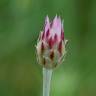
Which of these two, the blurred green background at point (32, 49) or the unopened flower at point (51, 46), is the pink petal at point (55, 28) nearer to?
the unopened flower at point (51, 46)

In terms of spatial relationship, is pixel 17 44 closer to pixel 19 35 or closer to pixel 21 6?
pixel 19 35

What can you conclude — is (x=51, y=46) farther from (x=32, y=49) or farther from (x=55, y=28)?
(x=32, y=49)

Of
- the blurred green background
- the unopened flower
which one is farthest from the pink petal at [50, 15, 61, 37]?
the blurred green background

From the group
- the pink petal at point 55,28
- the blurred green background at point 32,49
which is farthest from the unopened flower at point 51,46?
the blurred green background at point 32,49

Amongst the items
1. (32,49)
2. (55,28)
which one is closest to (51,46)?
(55,28)

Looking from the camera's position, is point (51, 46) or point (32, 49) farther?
point (32, 49)

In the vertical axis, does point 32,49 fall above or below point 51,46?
above
